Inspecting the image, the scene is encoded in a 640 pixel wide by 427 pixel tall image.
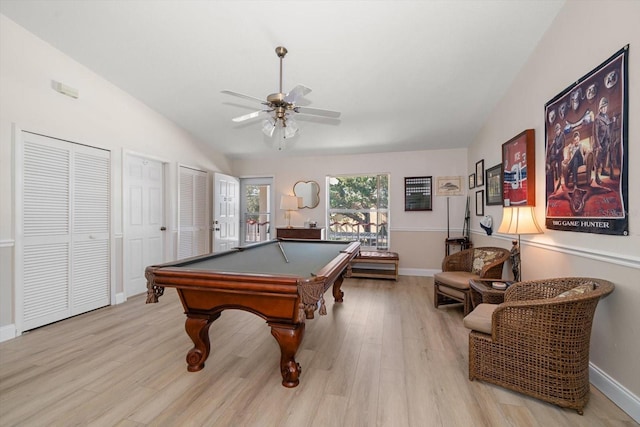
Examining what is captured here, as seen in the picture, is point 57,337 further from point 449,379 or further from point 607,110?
point 607,110

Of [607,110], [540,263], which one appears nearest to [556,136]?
[607,110]

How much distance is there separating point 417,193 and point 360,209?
43.9 inches

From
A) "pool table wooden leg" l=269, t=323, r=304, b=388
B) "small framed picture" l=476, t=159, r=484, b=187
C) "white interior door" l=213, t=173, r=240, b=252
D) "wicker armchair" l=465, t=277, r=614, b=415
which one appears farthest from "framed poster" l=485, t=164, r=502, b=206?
"white interior door" l=213, t=173, r=240, b=252

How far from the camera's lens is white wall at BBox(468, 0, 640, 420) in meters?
1.57

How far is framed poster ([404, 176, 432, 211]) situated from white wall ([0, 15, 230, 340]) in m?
4.15

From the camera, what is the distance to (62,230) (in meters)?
3.03

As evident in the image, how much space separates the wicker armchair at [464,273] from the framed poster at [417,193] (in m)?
1.60

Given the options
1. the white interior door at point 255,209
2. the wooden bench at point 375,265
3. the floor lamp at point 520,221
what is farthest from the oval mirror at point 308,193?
the floor lamp at point 520,221

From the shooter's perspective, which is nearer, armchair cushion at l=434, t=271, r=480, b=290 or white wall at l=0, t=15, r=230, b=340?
white wall at l=0, t=15, r=230, b=340

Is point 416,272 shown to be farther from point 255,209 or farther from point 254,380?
point 254,380

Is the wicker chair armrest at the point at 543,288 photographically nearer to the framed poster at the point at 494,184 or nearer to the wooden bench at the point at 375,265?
the framed poster at the point at 494,184

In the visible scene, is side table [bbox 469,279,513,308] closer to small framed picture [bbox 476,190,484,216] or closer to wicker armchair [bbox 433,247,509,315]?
wicker armchair [bbox 433,247,509,315]

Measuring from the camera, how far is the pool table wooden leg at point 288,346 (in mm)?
1809

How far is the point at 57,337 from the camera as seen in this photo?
2.61 m
